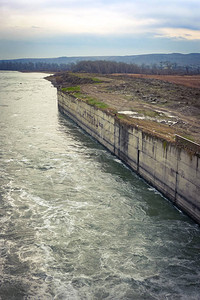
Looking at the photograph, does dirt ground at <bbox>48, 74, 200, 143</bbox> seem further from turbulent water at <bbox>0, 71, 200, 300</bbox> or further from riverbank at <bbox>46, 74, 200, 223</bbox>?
turbulent water at <bbox>0, 71, 200, 300</bbox>

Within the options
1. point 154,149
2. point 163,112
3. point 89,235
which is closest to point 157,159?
point 154,149

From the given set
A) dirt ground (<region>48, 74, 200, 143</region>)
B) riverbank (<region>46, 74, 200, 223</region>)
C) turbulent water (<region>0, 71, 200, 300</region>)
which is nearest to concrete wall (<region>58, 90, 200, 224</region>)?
riverbank (<region>46, 74, 200, 223</region>)

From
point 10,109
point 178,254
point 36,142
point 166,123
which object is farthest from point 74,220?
point 10,109

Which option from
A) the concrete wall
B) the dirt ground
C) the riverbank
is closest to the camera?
the concrete wall

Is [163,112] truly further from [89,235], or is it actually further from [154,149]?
[89,235]

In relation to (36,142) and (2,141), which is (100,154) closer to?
(36,142)

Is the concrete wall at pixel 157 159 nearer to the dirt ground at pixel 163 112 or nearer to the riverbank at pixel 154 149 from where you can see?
the riverbank at pixel 154 149

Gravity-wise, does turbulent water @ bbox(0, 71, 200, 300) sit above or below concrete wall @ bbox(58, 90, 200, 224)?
below
